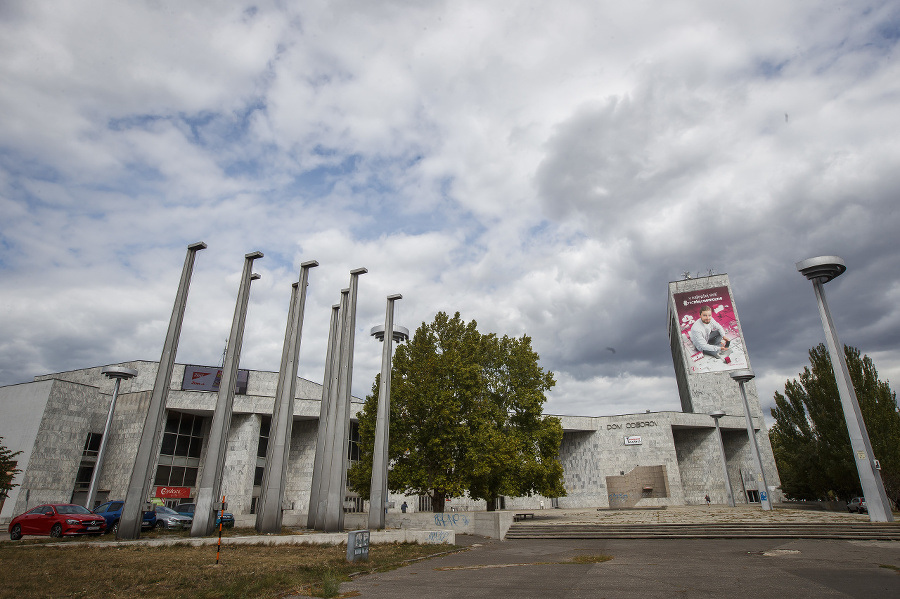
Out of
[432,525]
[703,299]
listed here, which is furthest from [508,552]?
[703,299]

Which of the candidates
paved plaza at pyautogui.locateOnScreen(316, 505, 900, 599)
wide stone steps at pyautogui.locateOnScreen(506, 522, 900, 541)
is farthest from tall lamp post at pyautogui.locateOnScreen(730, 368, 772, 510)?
paved plaza at pyautogui.locateOnScreen(316, 505, 900, 599)

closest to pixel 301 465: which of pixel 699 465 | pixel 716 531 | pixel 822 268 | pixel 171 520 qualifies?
pixel 171 520

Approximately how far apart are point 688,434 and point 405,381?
48.1 meters

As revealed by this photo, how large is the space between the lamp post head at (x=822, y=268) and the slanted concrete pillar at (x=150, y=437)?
31329 millimetres

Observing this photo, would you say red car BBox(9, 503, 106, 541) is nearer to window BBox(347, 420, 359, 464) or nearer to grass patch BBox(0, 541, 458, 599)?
grass patch BBox(0, 541, 458, 599)

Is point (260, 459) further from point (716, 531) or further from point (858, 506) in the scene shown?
point (858, 506)

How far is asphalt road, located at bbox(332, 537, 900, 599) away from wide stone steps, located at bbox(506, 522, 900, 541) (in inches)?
81.9

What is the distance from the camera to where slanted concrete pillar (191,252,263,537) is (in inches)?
818

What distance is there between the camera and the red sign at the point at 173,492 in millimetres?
43031

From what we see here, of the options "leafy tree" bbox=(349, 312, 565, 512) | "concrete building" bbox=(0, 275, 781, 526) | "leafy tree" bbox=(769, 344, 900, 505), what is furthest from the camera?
"concrete building" bbox=(0, 275, 781, 526)

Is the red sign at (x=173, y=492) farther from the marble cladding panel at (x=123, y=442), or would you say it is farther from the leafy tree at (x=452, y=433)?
the leafy tree at (x=452, y=433)

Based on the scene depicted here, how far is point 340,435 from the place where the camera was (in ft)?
80.0

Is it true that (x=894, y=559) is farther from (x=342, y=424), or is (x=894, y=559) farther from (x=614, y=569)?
(x=342, y=424)

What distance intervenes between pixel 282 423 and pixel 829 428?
3906cm
